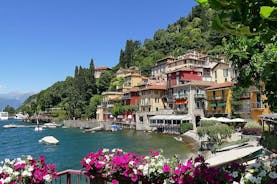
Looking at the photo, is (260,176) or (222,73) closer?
(260,176)

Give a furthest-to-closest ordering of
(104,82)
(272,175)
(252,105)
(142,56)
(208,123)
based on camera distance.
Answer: (142,56) < (104,82) < (252,105) < (208,123) < (272,175)

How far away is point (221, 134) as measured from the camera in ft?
104

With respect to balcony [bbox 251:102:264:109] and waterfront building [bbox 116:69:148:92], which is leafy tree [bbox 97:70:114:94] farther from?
balcony [bbox 251:102:264:109]

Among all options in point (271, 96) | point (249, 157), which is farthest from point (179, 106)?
point (271, 96)

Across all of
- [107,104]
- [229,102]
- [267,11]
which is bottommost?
[267,11]

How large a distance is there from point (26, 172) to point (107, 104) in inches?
3037

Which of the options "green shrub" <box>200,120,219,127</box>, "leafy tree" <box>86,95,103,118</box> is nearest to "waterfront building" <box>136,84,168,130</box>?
"green shrub" <box>200,120,219,127</box>

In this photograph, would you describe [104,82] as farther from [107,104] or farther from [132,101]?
[132,101]

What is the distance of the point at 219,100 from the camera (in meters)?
48.8

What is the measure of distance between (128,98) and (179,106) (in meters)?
18.6

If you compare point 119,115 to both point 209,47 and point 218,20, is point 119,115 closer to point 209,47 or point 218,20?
point 209,47

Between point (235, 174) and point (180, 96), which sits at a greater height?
point (180, 96)

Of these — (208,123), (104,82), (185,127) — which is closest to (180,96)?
Answer: (185,127)

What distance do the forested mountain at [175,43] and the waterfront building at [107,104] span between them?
1772 cm
